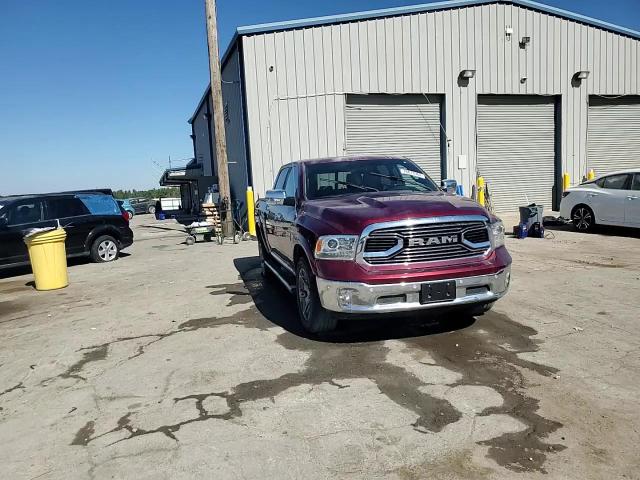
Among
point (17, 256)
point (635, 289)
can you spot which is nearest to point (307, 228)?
point (635, 289)

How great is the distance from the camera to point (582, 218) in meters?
12.6

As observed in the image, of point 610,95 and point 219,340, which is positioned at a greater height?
point 610,95

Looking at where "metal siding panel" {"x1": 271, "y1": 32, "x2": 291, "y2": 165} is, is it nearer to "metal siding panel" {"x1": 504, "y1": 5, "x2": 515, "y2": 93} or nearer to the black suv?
the black suv

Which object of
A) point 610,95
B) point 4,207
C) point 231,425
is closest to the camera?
point 231,425

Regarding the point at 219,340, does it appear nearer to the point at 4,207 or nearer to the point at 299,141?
the point at 4,207

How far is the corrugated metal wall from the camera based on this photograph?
15.2 m

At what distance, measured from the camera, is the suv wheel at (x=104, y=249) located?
11.8 meters

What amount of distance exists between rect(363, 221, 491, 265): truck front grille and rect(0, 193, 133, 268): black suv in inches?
359

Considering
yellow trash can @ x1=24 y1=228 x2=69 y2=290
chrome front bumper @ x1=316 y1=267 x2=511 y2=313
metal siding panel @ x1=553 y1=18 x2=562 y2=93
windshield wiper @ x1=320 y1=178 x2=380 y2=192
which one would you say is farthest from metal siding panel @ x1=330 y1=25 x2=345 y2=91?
chrome front bumper @ x1=316 y1=267 x2=511 y2=313

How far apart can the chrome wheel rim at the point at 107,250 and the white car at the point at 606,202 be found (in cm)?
1167

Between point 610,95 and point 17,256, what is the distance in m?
19.9

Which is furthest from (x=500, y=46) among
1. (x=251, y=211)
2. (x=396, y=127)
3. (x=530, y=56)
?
(x=251, y=211)

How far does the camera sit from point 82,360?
4.91 metres

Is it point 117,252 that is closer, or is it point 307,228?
point 307,228
